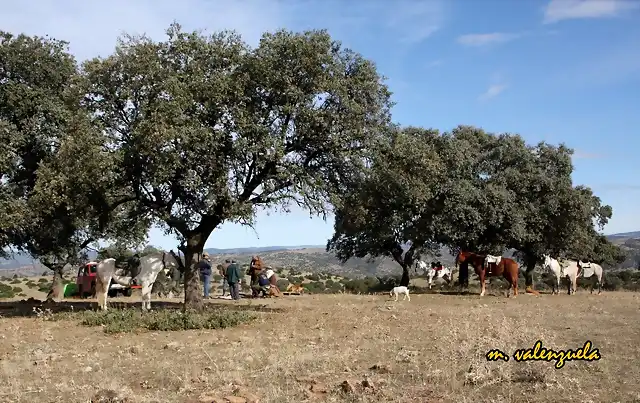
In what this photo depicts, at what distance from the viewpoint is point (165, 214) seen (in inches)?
707

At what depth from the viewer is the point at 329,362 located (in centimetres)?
1070

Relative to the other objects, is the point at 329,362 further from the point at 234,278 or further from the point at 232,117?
the point at 234,278

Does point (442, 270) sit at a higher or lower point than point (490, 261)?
lower

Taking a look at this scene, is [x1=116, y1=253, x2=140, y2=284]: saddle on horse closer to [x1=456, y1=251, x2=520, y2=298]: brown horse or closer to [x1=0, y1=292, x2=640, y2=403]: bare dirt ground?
[x1=0, y1=292, x2=640, y2=403]: bare dirt ground

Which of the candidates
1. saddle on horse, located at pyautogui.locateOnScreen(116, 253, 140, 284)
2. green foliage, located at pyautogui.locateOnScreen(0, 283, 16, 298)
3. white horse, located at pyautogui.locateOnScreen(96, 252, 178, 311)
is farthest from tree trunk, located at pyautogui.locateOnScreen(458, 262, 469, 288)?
green foliage, located at pyautogui.locateOnScreen(0, 283, 16, 298)

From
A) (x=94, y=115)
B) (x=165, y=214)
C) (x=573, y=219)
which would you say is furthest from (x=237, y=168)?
(x=573, y=219)

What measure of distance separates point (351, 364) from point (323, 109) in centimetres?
917

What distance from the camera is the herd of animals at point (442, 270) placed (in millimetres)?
19941

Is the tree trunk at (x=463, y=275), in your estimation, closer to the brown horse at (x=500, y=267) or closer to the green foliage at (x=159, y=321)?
the brown horse at (x=500, y=267)

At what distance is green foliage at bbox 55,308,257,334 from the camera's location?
15461 mm

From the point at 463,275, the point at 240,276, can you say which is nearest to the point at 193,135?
the point at 240,276
